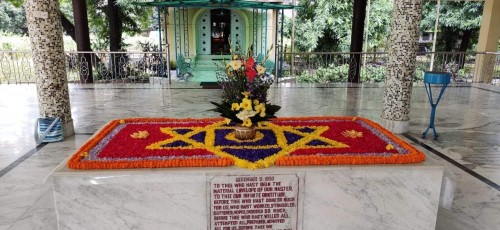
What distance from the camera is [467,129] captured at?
17.2ft

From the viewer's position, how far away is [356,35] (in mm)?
9594

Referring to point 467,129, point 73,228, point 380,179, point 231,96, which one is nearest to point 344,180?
point 380,179

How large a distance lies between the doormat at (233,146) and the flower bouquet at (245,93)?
0.62 ft

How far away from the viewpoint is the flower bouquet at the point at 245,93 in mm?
2480

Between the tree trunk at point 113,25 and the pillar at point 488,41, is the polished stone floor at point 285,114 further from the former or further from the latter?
the tree trunk at point 113,25

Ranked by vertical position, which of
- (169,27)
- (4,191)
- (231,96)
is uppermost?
(169,27)

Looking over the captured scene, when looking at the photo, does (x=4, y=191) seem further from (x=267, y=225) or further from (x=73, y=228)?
(x=267, y=225)

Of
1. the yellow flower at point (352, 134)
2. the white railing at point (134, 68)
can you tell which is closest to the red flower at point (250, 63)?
the yellow flower at point (352, 134)

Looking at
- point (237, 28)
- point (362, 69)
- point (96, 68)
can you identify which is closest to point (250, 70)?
point (96, 68)

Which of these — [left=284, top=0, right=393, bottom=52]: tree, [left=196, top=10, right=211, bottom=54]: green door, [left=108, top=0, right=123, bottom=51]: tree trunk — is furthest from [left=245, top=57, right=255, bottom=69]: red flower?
[left=284, top=0, right=393, bottom=52]: tree

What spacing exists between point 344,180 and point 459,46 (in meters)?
16.9

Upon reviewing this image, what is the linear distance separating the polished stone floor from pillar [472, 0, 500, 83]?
38.1 inches

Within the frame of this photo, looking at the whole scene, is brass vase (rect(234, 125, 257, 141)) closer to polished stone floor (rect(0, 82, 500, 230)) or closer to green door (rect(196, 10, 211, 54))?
polished stone floor (rect(0, 82, 500, 230))

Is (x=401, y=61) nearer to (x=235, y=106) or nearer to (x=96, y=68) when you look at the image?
(x=235, y=106)
